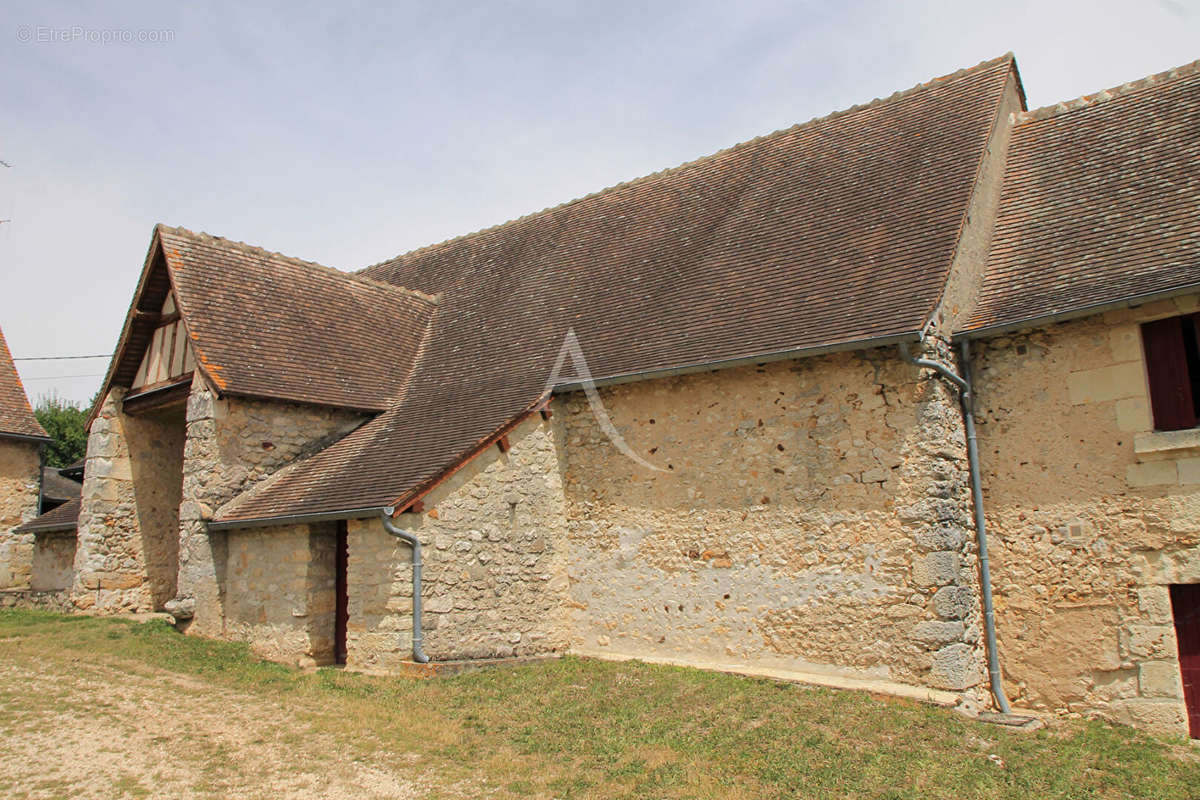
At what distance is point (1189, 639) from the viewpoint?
24.2 feet

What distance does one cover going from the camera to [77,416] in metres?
31.8

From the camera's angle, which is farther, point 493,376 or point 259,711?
point 493,376

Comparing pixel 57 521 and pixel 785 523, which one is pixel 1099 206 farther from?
pixel 57 521

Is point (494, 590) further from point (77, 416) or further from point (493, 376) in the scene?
point (77, 416)

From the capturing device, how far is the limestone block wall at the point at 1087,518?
7.41 metres

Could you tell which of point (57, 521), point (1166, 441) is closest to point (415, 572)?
point (1166, 441)

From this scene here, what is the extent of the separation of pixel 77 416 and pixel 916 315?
107 ft

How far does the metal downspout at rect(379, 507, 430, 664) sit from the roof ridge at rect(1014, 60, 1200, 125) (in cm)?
915

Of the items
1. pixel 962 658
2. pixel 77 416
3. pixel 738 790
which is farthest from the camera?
pixel 77 416

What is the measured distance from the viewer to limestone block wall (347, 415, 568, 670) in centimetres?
912

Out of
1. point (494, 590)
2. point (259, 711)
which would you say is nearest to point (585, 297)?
point (494, 590)

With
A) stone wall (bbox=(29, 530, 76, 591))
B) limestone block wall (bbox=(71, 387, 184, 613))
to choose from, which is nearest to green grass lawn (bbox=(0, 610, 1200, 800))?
limestone block wall (bbox=(71, 387, 184, 613))

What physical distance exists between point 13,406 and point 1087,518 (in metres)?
19.0

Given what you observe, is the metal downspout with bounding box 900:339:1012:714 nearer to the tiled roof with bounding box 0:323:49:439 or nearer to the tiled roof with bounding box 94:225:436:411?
the tiled roof with bounding box 94:225:436:411
